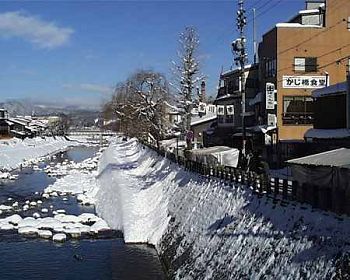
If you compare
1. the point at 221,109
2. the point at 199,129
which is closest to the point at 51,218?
the point at 221,109

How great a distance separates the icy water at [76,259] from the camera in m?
17.5

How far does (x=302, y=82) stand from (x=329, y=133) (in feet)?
28.1

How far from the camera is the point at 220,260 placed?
46.4 feet

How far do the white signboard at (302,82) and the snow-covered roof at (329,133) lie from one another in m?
6.36

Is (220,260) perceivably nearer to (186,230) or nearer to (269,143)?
(186,230)

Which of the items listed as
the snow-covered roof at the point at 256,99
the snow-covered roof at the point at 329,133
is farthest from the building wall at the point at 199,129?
the snow-covered roof at the point at 329,133

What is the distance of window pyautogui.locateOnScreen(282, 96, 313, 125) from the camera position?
33.5m

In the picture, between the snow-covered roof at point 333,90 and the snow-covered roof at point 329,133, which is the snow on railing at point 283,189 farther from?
the snow-covered roof at point 333,90

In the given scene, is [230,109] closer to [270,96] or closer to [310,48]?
[310,48]

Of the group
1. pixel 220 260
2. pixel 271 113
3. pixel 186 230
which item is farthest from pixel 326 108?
pixel 220 260

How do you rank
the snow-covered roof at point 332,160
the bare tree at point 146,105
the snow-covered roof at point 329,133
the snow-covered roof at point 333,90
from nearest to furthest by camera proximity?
the snow-covered roof at point 332,160, the snow-covered roof at point 329,133, the snow-covered roof at point 333,90, the bare tree at point 146,105

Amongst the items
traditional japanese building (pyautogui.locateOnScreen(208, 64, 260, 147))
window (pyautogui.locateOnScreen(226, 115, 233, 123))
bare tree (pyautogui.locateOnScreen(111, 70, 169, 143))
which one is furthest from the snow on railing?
bare tree (pyautogui.locateOnScreen(111, 70, 169, 143))

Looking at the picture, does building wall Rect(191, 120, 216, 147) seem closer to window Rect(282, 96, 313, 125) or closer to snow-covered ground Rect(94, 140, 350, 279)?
window Rect(282, 96, 313, 125)

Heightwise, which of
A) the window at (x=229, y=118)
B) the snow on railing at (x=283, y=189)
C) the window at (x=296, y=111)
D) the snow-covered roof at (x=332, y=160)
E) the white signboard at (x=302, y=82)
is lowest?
the snow on railing at (x=283, y=189)
